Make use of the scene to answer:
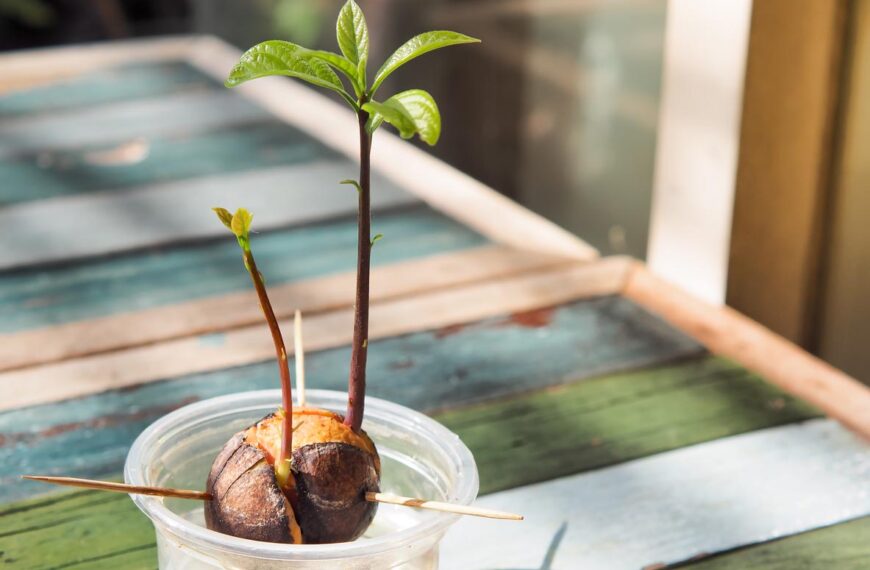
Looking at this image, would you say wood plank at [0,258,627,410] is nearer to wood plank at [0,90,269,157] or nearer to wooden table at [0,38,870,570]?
wooden table at [0,38,870,570]

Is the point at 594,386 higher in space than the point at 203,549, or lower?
lower

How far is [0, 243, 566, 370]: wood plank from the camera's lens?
1.29 m

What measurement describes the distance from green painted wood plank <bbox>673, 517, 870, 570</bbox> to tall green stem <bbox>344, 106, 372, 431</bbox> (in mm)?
328

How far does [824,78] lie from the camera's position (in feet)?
5.05

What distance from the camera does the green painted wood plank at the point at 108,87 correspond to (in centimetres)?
230

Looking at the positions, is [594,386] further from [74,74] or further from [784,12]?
[74,74]

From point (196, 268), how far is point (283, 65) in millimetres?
887

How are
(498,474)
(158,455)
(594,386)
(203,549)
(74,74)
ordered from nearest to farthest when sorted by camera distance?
(203,549)
(158,455)
(498,474)
(594,386)
(74,74)

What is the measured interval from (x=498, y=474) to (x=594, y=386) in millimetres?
218

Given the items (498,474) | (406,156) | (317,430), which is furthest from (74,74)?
(317,430)

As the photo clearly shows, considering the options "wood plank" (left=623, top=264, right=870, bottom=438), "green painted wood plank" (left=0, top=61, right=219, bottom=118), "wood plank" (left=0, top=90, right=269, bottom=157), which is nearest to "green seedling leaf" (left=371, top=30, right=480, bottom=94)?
"wood plank" (left=623, top=264, right=870, bottom=438)

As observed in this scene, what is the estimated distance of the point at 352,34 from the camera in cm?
72

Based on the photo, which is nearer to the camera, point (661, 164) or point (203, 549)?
point (203, 549)

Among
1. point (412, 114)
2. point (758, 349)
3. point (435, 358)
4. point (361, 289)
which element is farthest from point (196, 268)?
point (412, 114)
